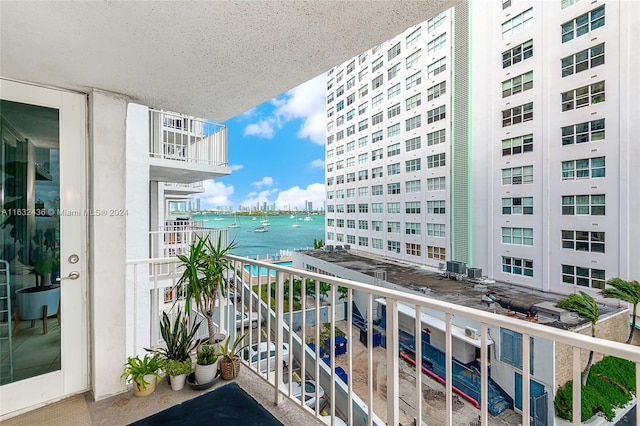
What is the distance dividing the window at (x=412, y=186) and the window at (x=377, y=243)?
4956 mm

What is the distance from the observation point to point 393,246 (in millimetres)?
23188

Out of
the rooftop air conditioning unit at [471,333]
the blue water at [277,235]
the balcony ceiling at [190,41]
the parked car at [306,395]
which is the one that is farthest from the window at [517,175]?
the blue water at [277,235]

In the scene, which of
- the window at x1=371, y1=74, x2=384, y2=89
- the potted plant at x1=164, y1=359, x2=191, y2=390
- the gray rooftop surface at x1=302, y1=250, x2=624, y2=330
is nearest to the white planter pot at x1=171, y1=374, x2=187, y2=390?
the potted plant at x1=164, y1=359, x2=191, y2=390

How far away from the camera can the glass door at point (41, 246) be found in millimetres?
1865

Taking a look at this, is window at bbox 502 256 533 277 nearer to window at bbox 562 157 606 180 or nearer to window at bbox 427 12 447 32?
window at bbox 562 157 606 180

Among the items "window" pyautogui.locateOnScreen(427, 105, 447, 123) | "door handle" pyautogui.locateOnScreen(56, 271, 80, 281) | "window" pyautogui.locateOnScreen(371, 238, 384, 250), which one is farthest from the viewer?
"window" pyautogui.locateOnScreen(371, 238, 384, 250)

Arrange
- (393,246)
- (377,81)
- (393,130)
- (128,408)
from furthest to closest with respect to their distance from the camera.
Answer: (377,81) < (393,130) < (393,246) < (128,408)

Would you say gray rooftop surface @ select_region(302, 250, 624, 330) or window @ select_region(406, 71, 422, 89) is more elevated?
window @ select_region(406, 71, 422, 89)

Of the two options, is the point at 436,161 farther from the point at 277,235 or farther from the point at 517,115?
the point at 277,235

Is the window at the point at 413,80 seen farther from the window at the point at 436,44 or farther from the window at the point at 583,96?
the window at the point at 583,96

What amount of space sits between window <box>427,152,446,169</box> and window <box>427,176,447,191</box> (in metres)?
0.92

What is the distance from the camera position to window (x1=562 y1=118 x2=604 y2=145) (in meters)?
13.0

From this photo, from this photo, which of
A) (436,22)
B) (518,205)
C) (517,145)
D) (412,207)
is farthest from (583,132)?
(436,22)

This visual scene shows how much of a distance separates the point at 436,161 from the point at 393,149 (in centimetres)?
422
